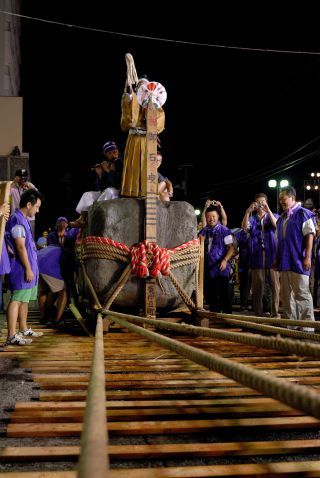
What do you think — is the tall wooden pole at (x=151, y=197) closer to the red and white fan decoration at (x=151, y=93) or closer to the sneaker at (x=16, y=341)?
the red and white fan decoration at (x=151, y=93)

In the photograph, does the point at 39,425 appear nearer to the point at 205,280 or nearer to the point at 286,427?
the point at 286,427

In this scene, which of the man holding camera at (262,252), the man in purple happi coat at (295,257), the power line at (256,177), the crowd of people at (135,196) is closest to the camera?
the crowd of people at (135,196)

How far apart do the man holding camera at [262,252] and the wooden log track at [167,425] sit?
169 inches

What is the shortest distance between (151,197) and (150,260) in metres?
0.72

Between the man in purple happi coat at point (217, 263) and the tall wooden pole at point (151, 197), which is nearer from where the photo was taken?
the tall wooden pole at point (151, 197)

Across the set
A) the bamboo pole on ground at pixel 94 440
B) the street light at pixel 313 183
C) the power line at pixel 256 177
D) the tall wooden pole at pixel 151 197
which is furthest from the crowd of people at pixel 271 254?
the street light at pixel 313 183

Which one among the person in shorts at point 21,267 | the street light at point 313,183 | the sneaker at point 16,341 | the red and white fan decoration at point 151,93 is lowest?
the sneaker at point 16,341

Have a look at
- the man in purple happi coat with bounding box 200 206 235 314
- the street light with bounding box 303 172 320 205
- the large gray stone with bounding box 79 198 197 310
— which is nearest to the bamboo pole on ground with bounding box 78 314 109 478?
the large gray stone with bounding box 79 198 197 310

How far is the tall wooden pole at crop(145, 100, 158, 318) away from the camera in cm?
523

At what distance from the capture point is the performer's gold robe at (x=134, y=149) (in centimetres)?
567

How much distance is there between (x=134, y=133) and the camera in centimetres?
581

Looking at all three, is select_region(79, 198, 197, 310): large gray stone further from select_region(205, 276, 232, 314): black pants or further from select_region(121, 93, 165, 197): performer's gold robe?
select_region(205, 276, 232, 314): black pants

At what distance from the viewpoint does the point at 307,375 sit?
327 cm

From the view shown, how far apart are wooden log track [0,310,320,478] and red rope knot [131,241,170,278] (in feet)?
5.24
